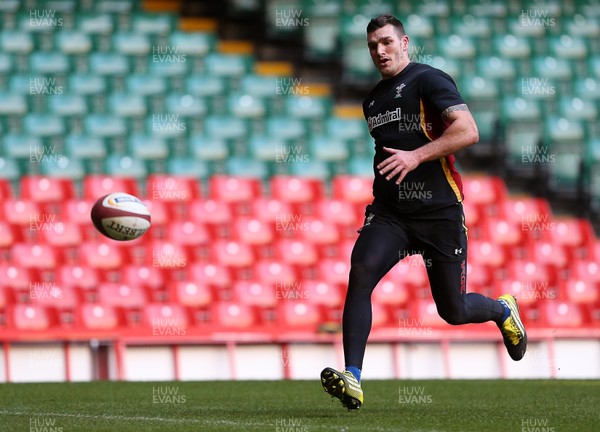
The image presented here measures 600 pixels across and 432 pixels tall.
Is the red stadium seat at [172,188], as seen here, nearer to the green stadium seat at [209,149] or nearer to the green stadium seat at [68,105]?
the green stadium seat at [209,149]

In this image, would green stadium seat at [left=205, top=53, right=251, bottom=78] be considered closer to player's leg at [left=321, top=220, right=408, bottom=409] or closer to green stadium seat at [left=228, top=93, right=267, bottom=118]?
green stadium seat at [left=228, top=93, right=267, bottom=118]

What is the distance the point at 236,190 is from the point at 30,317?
2.74 m

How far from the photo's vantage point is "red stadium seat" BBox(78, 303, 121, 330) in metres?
10.2

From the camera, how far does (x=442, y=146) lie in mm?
5250

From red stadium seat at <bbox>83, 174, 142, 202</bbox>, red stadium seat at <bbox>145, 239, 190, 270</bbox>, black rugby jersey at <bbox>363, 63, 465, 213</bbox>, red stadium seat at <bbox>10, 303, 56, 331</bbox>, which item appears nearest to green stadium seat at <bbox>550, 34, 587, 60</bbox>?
red stadium seat at <bbox>83, 174, 142, 202</bbox>

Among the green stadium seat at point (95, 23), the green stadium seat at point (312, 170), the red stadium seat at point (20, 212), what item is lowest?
the red stadium seat at point (20, 212)

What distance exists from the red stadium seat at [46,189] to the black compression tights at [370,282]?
661 centimetres

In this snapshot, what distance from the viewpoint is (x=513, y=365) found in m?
10.7

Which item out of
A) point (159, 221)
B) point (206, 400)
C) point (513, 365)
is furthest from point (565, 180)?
point (206, 400)

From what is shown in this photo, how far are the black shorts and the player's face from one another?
2.18ft

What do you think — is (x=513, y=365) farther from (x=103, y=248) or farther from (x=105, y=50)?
(x=105, y=50)

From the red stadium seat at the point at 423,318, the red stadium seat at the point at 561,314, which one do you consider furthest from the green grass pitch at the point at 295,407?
the red stadium seat at the point at 561,314

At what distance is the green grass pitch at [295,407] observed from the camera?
504cm

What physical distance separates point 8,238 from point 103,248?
922 mm
